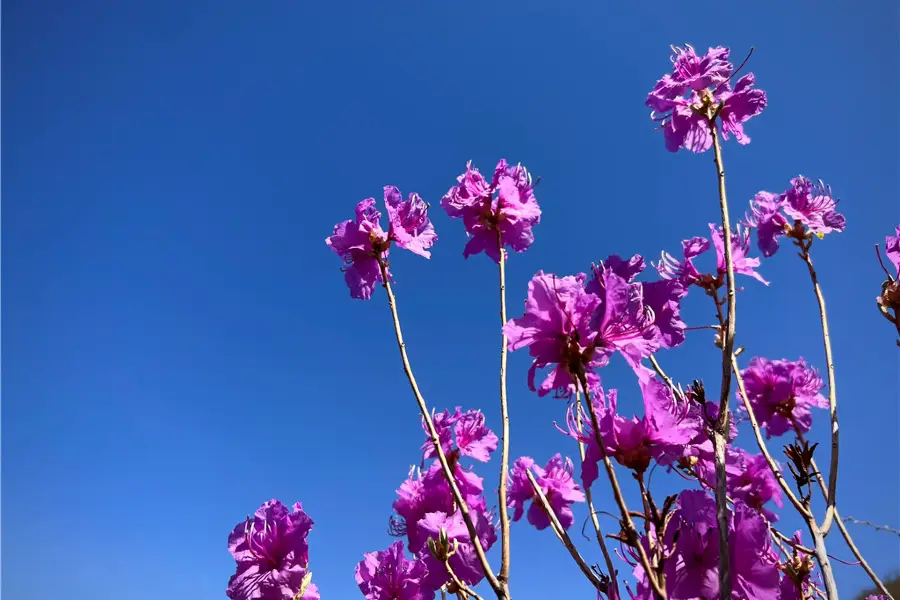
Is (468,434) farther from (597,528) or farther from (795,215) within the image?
(795,215)

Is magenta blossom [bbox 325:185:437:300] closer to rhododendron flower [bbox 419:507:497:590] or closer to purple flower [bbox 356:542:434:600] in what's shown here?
rhododendron flower [bbox 419:507:497:590]

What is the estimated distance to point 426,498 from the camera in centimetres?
300

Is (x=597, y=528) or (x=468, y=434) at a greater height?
(x=468, y=434)

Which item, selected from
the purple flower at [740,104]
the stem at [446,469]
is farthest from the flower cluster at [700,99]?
the stem at [446,469]

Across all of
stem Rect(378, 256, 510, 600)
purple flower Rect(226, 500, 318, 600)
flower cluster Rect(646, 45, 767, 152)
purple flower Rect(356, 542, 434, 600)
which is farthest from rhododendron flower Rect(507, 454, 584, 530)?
flower cluster Rect(646, 45, 767, 152)

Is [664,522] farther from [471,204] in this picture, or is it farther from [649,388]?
[471,204]

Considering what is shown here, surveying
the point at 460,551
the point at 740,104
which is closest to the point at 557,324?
the point at 460,551

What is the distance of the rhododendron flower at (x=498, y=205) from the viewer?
3.07 m

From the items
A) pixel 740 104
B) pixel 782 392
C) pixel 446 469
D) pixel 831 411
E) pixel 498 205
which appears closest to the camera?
pixel 446 469

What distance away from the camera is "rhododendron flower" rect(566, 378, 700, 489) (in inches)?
67.4

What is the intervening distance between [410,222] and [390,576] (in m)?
2.22

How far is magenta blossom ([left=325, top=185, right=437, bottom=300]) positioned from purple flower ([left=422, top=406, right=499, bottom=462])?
3.06ft

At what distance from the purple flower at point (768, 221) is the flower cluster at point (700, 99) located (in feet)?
2.42

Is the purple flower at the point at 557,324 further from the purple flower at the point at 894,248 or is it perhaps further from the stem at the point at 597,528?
the purple flower at the point at 894,248
